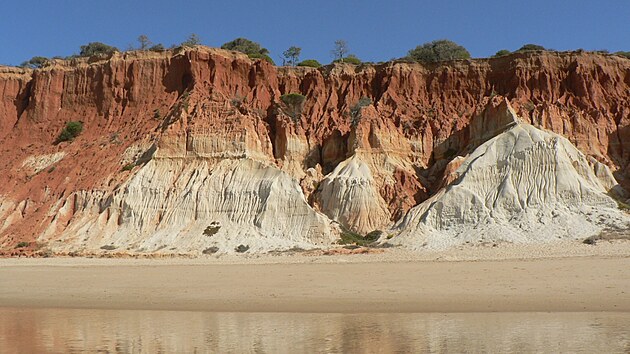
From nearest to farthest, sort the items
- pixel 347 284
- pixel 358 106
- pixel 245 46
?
pixel 347 284, pixel 358 106, pixel 245 46

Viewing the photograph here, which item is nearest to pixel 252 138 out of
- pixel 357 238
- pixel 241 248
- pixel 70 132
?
pixel 241 248

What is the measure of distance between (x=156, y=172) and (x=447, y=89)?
23783 mm

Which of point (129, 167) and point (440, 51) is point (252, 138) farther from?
point (440, 51)

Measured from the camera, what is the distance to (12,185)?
46.5m

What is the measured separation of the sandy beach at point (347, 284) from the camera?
17.9 meters

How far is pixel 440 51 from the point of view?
204 feet

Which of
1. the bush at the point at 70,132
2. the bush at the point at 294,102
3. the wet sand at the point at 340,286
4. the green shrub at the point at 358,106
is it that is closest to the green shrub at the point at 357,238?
the wet sand at the point at 340,286

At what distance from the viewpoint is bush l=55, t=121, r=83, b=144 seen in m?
50.3

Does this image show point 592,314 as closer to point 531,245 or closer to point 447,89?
point 531,245

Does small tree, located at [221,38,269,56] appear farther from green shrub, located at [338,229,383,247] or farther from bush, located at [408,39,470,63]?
green shrub, located at [338,229,383,247]

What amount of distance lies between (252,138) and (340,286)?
80.9 feet

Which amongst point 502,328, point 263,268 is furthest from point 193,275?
point 502,328

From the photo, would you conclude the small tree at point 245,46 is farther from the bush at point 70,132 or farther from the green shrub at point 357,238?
the green shrub at point 357,238

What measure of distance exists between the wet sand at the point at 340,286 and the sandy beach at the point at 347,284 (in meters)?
0.03
